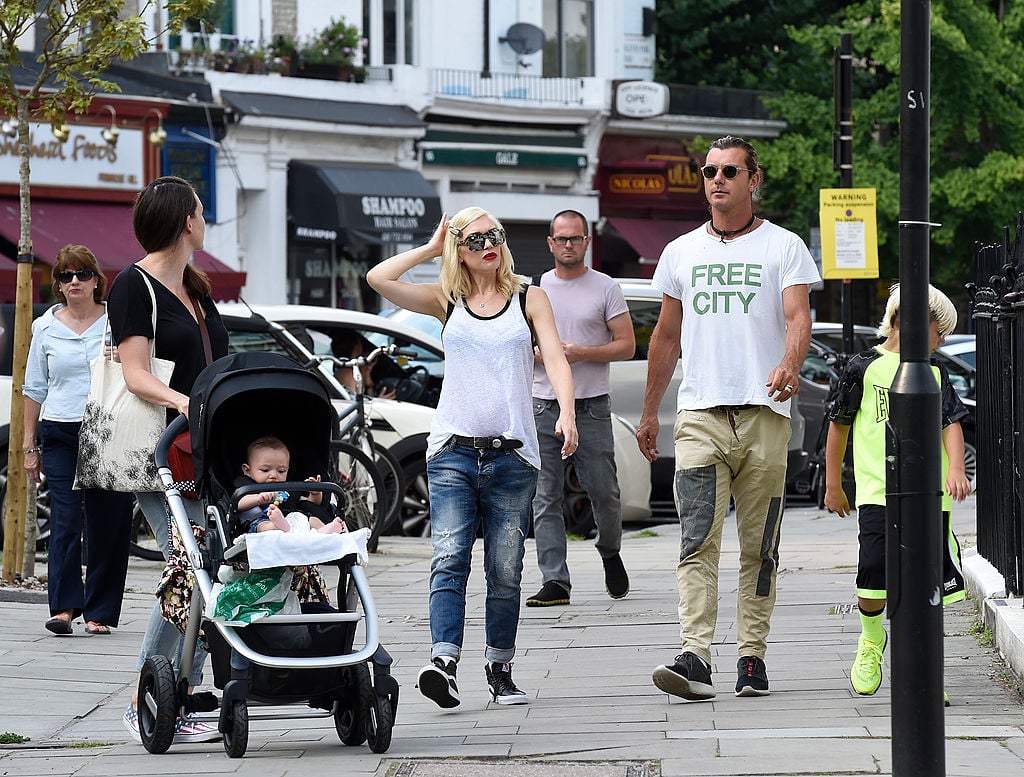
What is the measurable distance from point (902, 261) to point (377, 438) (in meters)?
8.33

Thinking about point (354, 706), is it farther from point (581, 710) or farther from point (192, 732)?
point (581, 710)

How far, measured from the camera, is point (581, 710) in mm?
6609

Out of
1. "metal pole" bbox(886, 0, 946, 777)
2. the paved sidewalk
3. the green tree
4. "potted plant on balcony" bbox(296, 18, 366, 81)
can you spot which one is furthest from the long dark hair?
"potted plant on balcony" bbox(296, 18, 366, 81)

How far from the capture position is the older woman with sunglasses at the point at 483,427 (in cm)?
662

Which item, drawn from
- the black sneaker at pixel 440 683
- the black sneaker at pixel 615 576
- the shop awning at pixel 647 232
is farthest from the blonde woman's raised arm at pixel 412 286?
the shop awning at pixel 647 232

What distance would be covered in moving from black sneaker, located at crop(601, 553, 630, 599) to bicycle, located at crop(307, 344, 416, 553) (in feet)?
7.32

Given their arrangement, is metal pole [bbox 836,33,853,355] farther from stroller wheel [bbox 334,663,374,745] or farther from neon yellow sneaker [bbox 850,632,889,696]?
stroller wheel [bbox 334,663,374,745]

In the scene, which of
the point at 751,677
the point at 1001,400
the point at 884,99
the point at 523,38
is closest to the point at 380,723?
the point at 751,677

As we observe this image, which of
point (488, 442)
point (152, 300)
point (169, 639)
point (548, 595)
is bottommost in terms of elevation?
point (548, 595)

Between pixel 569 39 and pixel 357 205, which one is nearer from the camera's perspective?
pixel 357 205

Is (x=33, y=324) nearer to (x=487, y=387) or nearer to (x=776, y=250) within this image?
(x=487, y=387)

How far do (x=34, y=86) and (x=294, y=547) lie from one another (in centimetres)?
549

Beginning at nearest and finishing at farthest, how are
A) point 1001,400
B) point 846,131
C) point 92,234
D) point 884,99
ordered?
point 1001,400
point 846,131
point 92,234
point 884,99

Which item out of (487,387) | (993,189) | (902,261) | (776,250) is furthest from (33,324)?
(993,189)
